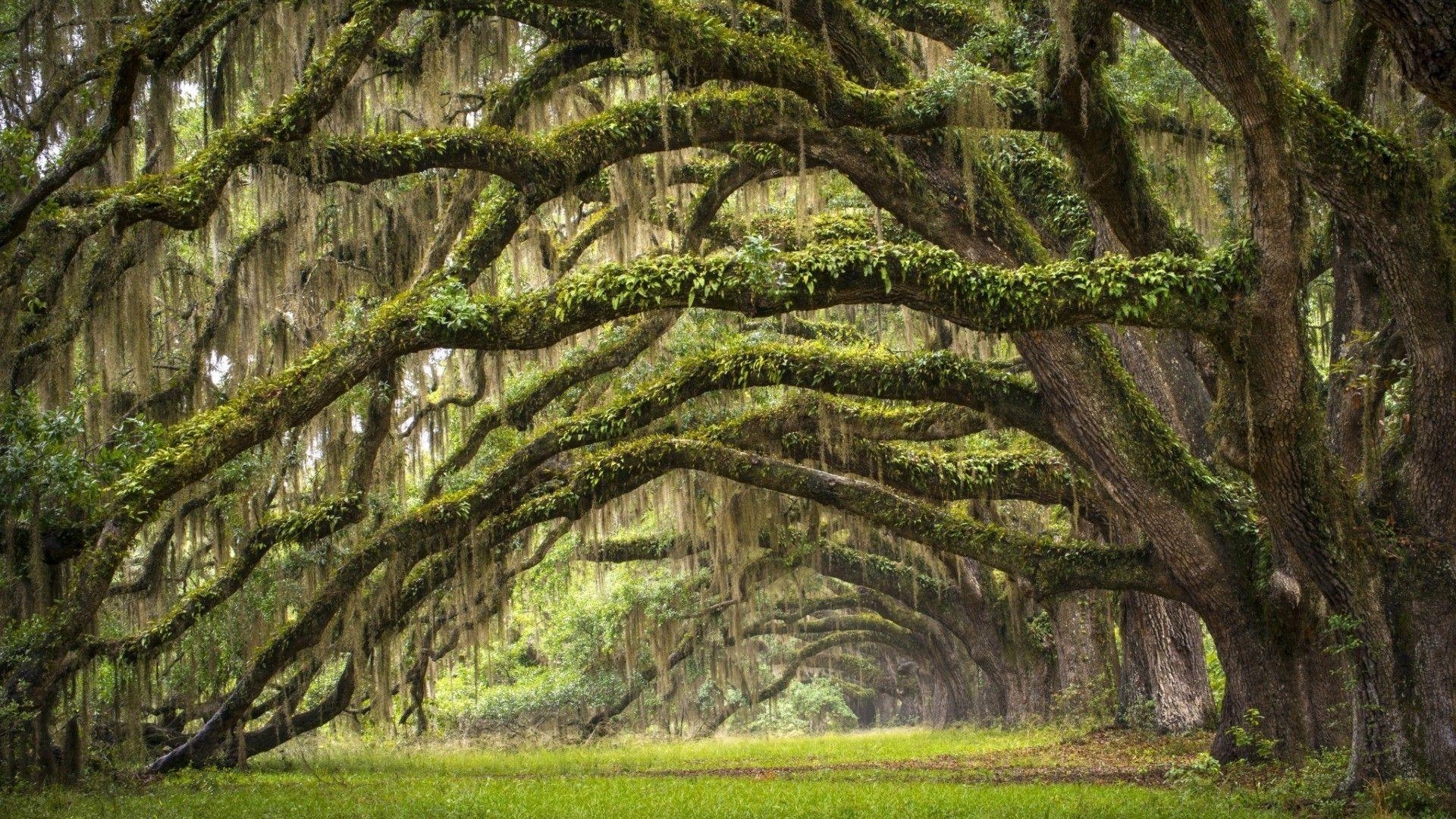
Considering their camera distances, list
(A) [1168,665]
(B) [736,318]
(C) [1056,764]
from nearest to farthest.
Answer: (C) [1056,764], (A) [1168,665], (B) [736,318]

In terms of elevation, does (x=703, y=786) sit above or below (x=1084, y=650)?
below

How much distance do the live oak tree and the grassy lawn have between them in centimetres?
97

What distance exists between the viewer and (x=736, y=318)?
15.9m

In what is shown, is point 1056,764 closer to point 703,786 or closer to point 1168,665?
point 1168,665

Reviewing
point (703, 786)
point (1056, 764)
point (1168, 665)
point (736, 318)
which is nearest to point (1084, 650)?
point (1168, 665)

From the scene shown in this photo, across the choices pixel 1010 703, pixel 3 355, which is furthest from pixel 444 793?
pixel 1010 703

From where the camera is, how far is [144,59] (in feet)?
24.9

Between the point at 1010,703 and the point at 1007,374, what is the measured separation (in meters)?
13.4

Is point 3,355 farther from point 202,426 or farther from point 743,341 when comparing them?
point 743,341

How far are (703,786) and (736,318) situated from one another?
21.0ft

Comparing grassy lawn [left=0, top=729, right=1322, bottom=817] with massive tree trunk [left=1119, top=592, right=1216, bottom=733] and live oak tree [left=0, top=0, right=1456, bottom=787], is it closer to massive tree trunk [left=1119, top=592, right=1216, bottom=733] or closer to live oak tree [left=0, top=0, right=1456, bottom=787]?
massive tree trunk [left=1119, top=592, right=1216, bottom=733]

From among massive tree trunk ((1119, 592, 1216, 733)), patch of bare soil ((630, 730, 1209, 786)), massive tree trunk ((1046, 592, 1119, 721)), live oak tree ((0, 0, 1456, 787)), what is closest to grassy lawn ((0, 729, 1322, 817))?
patch of bare soil ((630, 730, 1209, 786))

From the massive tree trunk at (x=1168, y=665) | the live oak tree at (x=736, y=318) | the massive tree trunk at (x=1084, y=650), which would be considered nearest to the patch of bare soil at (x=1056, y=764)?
the massive tree trunk at (x=1168, y=665)

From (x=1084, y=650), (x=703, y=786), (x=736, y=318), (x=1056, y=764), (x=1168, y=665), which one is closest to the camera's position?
(x=703, y=786)
